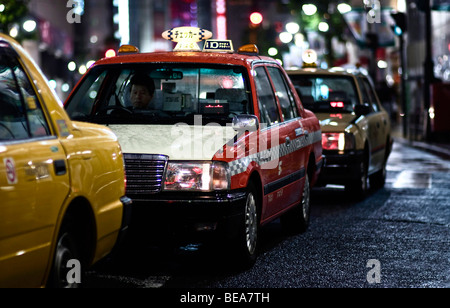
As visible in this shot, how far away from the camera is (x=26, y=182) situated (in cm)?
458

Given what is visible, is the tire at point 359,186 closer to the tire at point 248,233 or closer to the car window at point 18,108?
the tire at point 248,233

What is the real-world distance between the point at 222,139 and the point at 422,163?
1338 cm

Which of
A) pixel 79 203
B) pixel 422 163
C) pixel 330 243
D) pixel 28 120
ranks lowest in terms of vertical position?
pixel 422 163

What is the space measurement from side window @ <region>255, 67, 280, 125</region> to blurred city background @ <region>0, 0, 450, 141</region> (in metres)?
1.79

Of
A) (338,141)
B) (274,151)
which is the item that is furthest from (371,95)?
(274,151)

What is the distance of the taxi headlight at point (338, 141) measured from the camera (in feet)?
41.3

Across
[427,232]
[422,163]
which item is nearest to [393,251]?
[427,232]

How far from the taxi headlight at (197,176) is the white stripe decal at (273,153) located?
0.37 ft

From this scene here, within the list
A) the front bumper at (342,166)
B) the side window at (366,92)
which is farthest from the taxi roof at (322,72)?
the front bumper at (342,166)

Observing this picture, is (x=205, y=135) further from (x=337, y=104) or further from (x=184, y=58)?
(x=337, y=104)

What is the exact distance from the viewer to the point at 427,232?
9.96 m

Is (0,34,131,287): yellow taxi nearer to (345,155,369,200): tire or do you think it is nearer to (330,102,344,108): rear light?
(345,155,369,200): tire

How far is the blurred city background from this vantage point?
2858 centimetres
